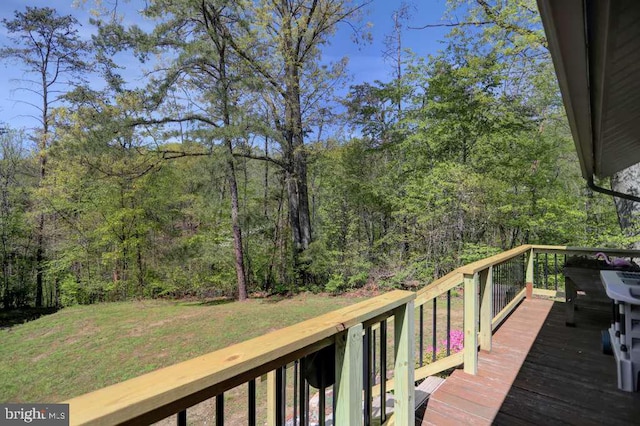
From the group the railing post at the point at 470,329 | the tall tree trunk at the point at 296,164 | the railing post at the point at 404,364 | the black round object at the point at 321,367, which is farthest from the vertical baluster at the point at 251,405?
the tall tree trunk at the point at 296,164

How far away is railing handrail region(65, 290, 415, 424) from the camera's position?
0.58 m

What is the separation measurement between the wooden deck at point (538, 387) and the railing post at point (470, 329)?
0.30 feet

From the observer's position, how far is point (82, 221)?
11812mm

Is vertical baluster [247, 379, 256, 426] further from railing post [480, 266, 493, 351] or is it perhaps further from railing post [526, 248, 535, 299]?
railing post [526, 248, 535, 299]

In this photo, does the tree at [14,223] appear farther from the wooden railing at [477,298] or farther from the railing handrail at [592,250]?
the railing handrail at [592,250]

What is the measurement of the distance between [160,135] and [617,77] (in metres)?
9.47

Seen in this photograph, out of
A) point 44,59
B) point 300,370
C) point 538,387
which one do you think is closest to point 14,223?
point 44,59

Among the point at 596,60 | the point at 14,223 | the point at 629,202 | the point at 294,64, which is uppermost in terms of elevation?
the point at 294,64

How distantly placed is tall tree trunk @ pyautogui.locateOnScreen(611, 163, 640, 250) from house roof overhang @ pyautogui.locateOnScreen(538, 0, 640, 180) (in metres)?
3.38

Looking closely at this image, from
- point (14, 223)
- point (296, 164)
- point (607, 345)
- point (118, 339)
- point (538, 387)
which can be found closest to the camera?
point (538, 387)

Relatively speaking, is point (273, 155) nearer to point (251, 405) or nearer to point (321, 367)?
point (321, 367)

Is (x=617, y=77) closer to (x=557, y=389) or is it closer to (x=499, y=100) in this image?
(x=557, y=389)

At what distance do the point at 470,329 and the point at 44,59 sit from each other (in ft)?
55.1

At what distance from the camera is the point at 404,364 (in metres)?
1.59
